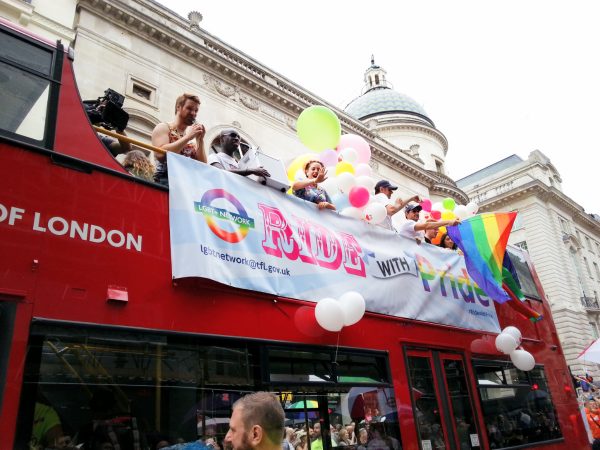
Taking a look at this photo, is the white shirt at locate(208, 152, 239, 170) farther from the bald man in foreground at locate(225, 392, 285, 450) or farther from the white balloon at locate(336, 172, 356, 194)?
the bald man in foreground at locate(225, 392, 285, 450)

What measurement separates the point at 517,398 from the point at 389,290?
268 centimetres

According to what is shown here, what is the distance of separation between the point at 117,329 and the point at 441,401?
141 inches

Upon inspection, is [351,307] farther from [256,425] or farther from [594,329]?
[594,329]

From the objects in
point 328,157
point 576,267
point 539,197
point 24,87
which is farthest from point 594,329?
point 24,87

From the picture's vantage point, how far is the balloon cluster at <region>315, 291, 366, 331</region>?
149 inches

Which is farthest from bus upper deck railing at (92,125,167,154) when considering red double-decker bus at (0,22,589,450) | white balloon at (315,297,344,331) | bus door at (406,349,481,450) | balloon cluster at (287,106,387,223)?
bus door at (406,349,481,450)

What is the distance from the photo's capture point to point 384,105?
33906 millimetres

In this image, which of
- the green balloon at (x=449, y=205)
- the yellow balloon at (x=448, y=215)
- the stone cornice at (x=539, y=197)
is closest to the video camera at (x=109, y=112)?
the yellow balloon at (x=448, y=215)

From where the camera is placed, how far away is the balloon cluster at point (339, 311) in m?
3.79

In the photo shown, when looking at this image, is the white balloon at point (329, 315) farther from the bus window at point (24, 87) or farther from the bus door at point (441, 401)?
the bus window at point (24, 87)

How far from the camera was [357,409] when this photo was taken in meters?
3.90

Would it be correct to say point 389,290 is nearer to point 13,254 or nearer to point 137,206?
point 137,206

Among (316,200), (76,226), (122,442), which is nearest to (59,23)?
(316,200)

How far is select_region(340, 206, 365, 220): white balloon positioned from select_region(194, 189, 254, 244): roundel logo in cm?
166
